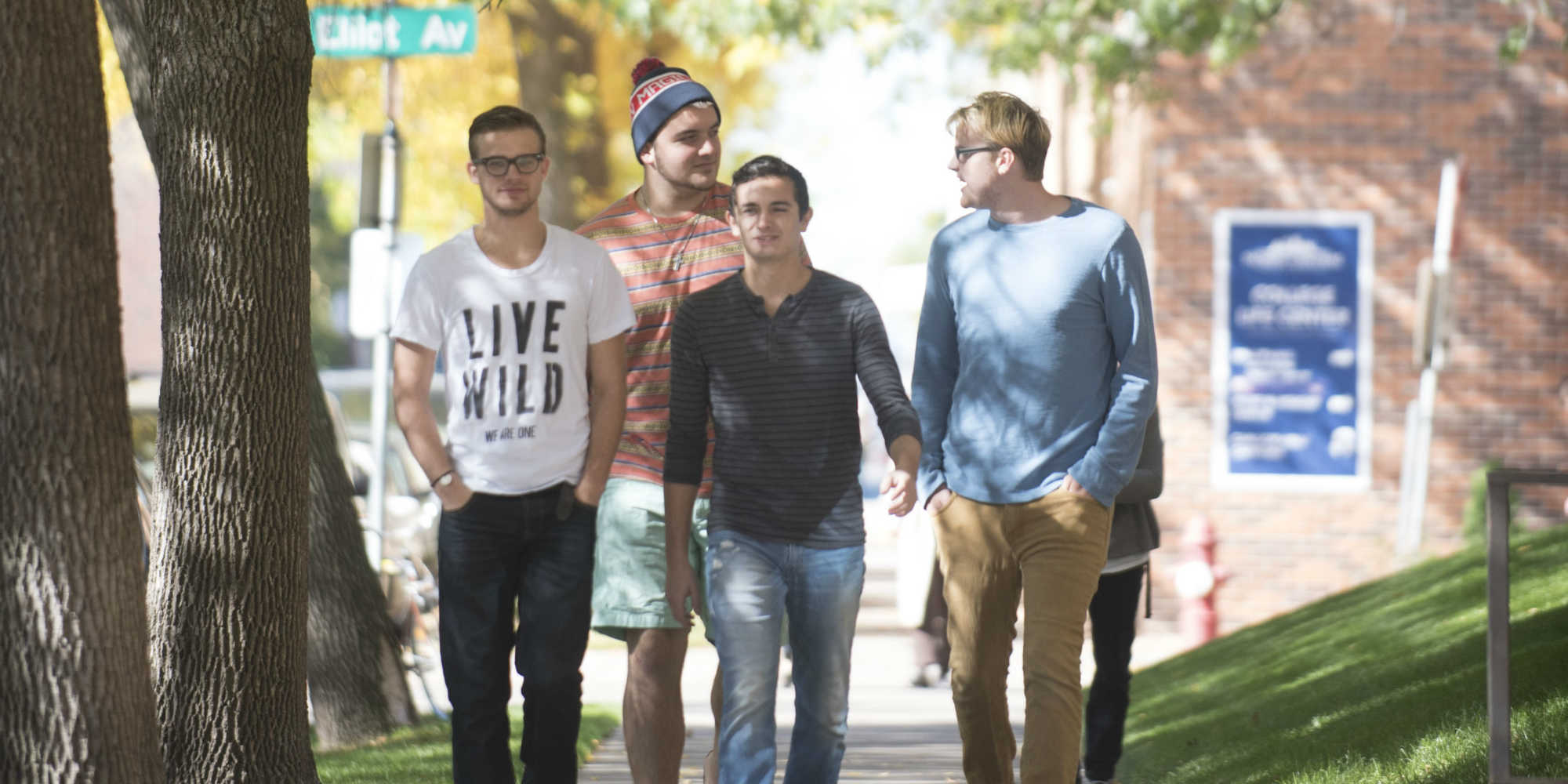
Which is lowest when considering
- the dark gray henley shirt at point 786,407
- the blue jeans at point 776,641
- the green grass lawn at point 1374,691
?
the green grass lawn at point 1374,691

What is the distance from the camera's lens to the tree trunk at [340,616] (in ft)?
27.0

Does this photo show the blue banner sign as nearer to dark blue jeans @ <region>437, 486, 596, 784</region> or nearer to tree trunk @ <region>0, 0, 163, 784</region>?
dark blue jeans @ <region>437, 486, 596, 784</region>

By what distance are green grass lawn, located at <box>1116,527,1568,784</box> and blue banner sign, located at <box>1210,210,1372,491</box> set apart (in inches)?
152

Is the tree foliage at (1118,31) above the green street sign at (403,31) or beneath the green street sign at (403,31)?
above

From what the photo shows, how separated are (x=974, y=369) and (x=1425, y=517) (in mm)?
10937

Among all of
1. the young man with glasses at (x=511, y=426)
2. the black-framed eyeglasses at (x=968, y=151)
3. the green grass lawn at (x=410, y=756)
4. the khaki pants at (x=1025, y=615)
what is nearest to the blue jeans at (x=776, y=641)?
the khaki pants at (x=1025, y=615)

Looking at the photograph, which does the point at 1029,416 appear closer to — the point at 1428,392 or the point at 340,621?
the point at 340,621

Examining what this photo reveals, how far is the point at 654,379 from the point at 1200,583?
30.1 ft

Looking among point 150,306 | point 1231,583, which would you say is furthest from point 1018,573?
point 150,306

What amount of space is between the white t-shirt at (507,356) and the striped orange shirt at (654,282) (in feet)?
1.10

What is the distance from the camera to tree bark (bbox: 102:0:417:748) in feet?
27.0

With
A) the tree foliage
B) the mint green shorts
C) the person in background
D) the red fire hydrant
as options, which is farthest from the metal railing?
the red fire hydrant

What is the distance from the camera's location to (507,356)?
205 inches

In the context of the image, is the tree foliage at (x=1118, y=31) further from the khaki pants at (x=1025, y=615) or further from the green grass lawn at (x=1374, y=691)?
the khaki pants at (x=1025, y=615)
